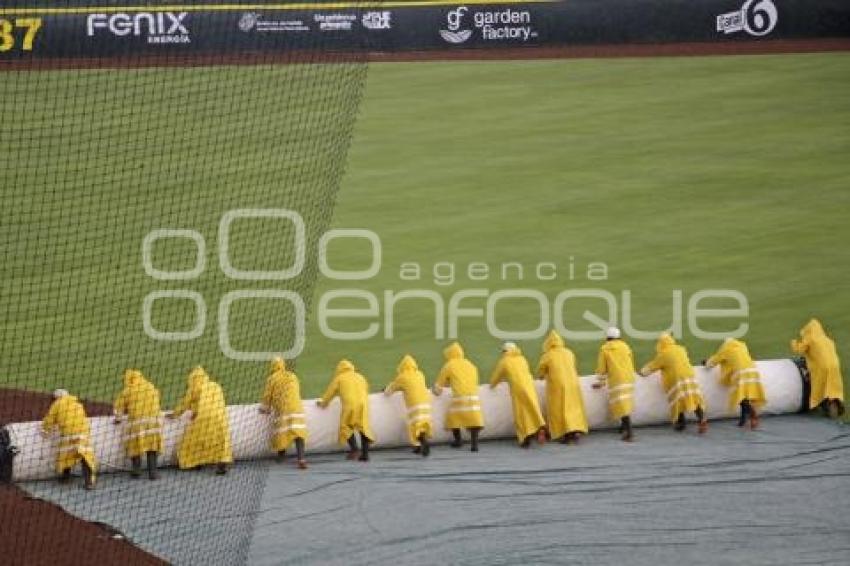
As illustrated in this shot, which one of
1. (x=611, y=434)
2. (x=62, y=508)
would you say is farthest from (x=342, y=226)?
(x=62, y=508)

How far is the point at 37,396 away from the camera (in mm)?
17812

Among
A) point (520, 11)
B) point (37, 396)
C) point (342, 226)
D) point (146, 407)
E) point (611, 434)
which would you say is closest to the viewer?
point (146, 407)

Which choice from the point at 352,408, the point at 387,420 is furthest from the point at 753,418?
the point at 352,408

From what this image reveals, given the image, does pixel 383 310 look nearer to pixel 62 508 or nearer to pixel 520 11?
pixel 62 508

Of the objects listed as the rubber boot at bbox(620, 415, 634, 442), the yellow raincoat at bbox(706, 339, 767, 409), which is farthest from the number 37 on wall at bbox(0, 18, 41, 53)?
the yellow raincoat at bbox(706, 339, 767, 409)

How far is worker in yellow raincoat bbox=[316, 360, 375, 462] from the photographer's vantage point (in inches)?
614

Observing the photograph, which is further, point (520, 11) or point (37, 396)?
point (520, 11)

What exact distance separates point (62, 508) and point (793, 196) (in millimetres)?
12801

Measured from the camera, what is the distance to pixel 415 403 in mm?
15758

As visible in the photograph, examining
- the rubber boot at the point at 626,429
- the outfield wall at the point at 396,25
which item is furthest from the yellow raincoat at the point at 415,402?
the outfield wall at the point at 396,25

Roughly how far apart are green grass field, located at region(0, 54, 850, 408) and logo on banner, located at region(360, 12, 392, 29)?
0.75 meters

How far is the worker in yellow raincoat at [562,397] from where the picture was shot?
1605 centimetres

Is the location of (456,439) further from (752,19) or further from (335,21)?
(752,19)

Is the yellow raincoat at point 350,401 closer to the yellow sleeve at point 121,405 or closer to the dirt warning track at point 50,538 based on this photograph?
the yellow sleeve at point 121,405
